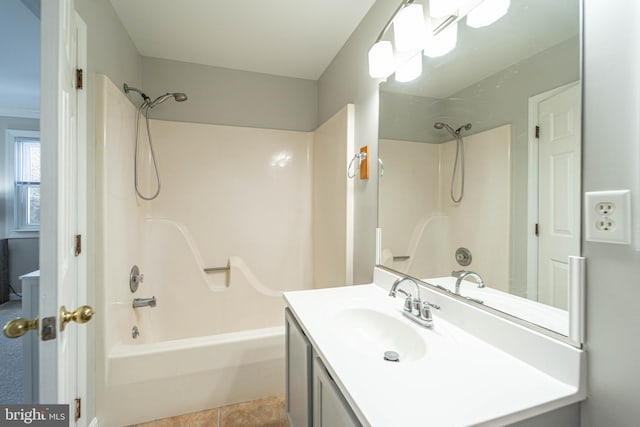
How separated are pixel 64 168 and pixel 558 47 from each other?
146 centimetres

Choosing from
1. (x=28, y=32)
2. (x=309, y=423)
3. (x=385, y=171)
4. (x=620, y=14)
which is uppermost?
(x=28, y=32)

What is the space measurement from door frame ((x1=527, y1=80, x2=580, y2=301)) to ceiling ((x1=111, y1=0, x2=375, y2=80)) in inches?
49.7

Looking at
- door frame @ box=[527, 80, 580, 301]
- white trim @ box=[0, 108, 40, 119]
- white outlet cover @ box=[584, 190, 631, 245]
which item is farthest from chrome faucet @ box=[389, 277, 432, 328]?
white trim @ box=[0, 108, 40, 119]

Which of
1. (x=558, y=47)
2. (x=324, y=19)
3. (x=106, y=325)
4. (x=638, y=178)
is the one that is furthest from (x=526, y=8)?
(x=106, y=325)

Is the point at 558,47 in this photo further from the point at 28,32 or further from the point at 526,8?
the point at 28,32

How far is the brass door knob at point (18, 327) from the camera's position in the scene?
67cm

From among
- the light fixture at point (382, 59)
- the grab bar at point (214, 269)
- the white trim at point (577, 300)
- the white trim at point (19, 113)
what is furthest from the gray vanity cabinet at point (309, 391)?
the white trim at point (19, 113)

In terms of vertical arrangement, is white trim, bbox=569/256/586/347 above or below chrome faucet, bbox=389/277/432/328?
above

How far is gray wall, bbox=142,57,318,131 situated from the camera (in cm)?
221

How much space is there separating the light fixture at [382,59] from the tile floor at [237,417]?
2.04m

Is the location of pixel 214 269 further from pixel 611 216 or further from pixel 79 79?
pixel 611 216

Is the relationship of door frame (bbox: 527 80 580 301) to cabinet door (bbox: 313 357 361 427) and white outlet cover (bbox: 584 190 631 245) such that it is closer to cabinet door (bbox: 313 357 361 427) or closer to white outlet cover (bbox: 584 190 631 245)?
white outlet cover (bbox: 584 190 631 245)

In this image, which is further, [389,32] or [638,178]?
[389,32]

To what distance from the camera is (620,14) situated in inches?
23.5
